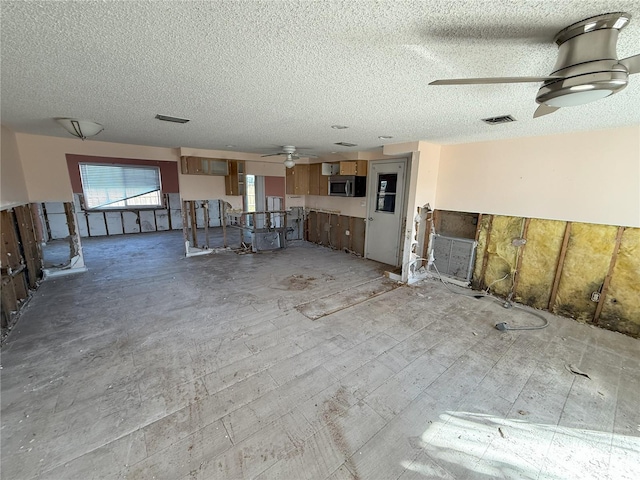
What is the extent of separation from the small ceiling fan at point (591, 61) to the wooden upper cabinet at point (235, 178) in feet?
18.1

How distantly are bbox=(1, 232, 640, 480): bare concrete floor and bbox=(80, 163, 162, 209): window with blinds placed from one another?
17.9ft

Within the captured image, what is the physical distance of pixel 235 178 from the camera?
6059 mm

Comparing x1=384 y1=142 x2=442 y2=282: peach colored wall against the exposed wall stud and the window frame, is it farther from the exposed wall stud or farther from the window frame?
the window frame

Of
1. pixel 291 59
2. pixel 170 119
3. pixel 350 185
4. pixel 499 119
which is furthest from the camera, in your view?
pixel 350 185

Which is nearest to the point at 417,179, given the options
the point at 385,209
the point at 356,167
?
the point at 385,209

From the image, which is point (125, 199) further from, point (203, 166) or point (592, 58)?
point (592, 58)

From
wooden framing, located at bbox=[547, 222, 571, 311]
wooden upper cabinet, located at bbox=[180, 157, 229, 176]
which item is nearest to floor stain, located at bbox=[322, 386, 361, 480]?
wooden framing, located at bbox=[547, 222, 571, 311]

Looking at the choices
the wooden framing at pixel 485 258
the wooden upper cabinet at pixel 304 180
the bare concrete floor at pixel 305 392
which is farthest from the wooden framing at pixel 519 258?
the wooden upper cabinet at pixel 304 180

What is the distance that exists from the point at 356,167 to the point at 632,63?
15.0 ft

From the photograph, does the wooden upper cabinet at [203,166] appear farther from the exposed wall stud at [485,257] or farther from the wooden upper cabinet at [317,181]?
the exposed wall stud at [485,257]

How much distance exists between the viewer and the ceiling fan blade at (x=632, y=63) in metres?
1.19

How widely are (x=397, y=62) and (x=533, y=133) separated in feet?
9.90

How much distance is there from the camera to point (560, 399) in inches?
84.1

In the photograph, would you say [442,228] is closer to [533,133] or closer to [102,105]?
[533,133]
